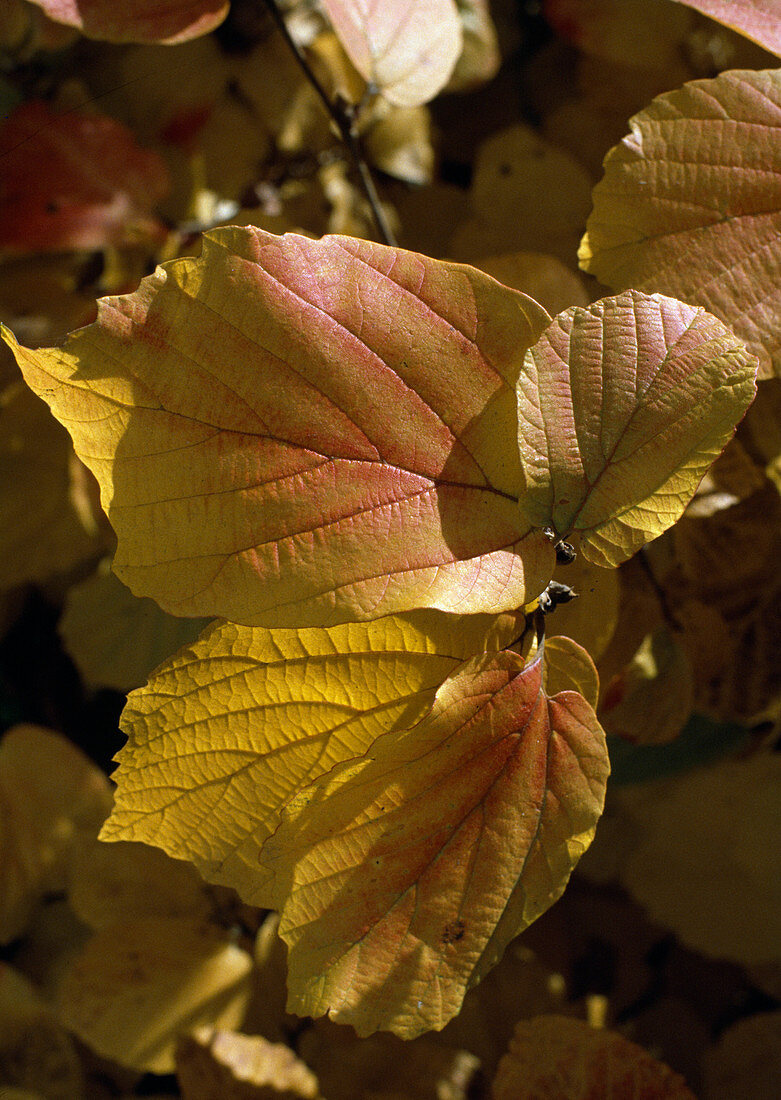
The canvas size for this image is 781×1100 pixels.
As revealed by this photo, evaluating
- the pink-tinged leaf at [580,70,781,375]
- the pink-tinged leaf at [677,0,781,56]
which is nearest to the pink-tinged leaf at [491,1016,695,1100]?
the pink-tinged leaf at [580,70,781,375]

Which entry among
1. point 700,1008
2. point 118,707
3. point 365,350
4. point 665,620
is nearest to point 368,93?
point 365,350

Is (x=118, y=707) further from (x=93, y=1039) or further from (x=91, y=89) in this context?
(x=91, y=89)

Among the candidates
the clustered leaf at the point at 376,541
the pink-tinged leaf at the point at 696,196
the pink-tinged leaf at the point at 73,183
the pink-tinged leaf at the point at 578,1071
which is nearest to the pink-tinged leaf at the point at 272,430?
the clustered leaf at the point at 376,541

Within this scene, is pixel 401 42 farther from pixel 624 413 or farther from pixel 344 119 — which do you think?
pixel 624 413

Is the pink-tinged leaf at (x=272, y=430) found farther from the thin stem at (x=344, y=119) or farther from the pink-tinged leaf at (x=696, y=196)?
the thin stem at (x=344, y=119)

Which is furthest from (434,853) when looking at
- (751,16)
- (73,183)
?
(73,183)

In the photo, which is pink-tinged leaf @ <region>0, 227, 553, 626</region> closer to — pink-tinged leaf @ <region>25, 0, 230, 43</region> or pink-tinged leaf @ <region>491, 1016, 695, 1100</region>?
pink-tinged leaf @ <region>25, 0, 230, 43</region>
